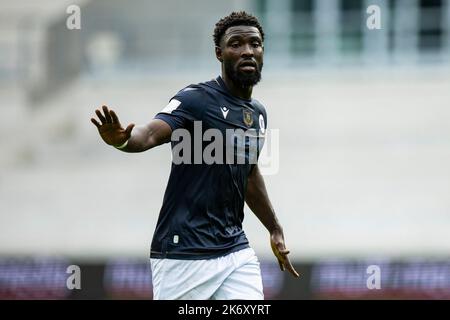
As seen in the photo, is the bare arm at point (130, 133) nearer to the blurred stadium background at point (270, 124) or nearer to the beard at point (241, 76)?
the beard at point (241, 76)

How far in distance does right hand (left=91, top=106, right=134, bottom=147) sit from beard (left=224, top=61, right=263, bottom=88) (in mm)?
993

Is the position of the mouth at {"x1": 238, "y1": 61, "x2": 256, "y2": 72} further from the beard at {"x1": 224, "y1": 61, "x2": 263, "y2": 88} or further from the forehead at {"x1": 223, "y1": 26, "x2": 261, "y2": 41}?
the forehead at {"x1": 223, "y1": 26, "x2": 261, "y2": 41}

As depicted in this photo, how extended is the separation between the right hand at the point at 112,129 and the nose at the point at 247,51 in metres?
1.07

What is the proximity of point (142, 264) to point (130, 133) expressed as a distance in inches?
368

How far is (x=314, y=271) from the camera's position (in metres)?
15.1

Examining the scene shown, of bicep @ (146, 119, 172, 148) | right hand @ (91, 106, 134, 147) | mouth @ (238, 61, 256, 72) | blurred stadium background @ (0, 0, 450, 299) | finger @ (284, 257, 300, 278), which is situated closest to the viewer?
right hand @ (91, 106, 134, 147)

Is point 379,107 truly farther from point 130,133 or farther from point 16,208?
point 130,133

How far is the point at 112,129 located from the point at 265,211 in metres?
1.67

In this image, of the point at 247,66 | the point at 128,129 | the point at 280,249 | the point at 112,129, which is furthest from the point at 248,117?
the point at 112,129

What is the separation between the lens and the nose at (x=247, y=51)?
701cm

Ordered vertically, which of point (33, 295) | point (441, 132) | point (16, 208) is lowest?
point (33, 295)

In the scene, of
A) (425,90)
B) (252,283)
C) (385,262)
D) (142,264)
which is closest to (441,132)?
(425,90)

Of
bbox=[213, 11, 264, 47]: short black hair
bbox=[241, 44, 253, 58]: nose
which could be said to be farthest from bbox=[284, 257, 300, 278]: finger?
bbox=[213, 11, 264, 47]: short black hair

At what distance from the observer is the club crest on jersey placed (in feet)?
23.3
